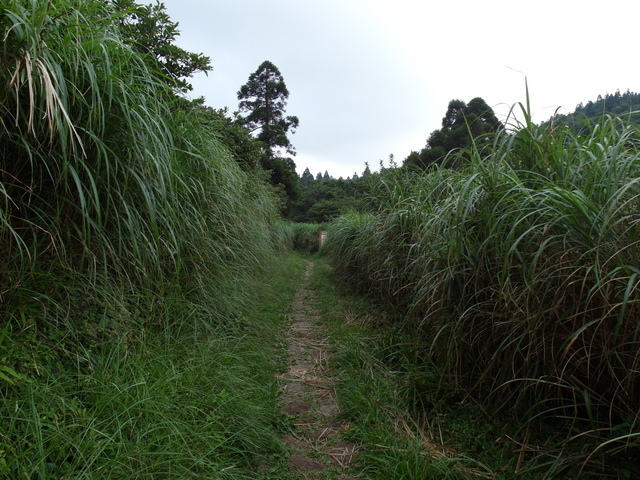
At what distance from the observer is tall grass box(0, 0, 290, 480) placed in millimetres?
1208

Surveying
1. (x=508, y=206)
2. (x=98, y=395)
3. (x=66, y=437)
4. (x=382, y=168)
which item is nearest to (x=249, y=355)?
(x=98, y=395)

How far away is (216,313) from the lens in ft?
8.75

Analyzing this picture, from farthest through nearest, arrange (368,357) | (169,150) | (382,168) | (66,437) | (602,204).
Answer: (382,168) < (368,357) < (169,150) < (602,204) < (66,437)

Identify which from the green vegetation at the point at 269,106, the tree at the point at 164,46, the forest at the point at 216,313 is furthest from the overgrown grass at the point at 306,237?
the forest at the point at 216,313

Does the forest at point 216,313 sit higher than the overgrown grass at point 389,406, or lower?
higher

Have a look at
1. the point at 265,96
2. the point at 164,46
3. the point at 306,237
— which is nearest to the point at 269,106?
the point at 265,96

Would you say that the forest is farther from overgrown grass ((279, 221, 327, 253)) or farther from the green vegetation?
the green vegetation

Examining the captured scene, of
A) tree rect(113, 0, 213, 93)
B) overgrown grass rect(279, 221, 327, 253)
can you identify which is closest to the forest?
tree rect(113, 0, 213, 93)

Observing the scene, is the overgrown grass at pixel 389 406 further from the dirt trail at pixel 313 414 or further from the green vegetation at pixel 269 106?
the green vegetation at pixel 269 106

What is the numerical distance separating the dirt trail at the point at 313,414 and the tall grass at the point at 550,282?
756mm

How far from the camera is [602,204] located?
1525 mm

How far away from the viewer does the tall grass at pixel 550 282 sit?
135cm

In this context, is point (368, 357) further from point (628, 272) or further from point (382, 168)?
point (382, 168)

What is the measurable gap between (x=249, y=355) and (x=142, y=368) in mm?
1013
